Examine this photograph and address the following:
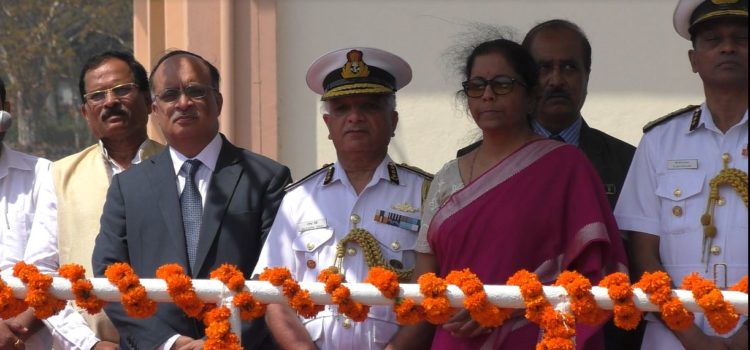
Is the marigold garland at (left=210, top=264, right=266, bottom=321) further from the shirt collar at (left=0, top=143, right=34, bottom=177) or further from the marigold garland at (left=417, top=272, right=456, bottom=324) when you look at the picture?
the shirt collar at (left=0, top=143, right=34, bottom=177)

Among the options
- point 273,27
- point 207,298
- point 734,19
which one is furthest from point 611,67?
point 207,298

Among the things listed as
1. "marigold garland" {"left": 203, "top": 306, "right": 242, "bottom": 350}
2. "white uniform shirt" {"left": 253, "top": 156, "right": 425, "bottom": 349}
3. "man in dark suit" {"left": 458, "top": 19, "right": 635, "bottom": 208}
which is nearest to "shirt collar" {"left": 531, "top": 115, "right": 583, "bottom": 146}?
"man in dark suit" {"left": 458, "top": 19, "right": 635, "bottom": 208}

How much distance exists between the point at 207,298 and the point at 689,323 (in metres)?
1.37

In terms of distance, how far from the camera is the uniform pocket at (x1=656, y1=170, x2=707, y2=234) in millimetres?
4051

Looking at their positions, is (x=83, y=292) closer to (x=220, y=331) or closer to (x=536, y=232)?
(x=220, y=331)

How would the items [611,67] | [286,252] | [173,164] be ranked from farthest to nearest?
[611,67] → [173,164] → [286,252]

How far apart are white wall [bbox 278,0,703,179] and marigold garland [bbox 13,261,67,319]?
289 centimetres

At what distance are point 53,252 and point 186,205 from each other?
0.62 m

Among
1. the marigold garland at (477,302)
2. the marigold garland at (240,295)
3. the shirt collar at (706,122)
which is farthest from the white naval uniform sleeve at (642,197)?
the marigold garland at (240,295)

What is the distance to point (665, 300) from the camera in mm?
3602

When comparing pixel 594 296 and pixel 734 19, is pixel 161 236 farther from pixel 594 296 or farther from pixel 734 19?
pixel 734 19

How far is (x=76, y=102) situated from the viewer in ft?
26.6

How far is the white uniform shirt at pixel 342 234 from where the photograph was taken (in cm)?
423

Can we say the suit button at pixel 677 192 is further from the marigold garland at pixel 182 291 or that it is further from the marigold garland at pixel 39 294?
the marigold garland at pixel 39 294
